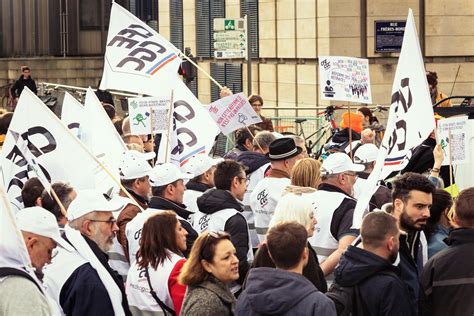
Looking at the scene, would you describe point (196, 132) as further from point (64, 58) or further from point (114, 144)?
point (64, 58)

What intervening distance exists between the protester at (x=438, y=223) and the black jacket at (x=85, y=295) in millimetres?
2312

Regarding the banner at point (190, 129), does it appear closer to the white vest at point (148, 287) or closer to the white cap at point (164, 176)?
the white cap at point (164, 176)

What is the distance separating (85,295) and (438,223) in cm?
261

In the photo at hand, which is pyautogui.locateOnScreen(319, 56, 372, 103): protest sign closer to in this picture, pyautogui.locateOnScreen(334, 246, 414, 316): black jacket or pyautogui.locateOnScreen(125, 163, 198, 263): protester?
pyautogui.locateOnScreen(125, 163, 198, 263): protester

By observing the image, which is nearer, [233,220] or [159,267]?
[159,267]

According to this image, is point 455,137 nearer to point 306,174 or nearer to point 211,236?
point 306,174

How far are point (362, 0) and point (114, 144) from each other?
40.5ft

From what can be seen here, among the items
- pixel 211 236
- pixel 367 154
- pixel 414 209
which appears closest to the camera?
pixel 211 236

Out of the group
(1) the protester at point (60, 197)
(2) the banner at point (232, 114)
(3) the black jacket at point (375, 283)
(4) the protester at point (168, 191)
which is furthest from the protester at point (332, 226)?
(2) the banner at point (232, 114)

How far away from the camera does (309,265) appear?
26.3 ft

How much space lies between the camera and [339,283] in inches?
305

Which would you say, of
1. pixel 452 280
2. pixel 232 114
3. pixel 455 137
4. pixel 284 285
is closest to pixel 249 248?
pixel 452 280

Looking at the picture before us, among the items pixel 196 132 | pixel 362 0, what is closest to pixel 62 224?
pixel 196 132

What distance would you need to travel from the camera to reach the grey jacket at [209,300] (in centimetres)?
753
